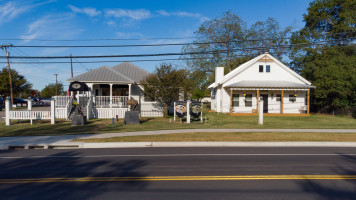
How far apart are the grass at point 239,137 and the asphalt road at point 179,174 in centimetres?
219

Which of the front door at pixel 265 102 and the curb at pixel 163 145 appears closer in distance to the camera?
the curb at pixel 163 145

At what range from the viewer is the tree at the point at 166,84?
21281 millimetres

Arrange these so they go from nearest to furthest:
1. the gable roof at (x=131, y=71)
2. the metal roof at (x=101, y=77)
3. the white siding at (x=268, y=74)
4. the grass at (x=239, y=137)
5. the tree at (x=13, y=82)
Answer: the grass at (x=239, y=137), the metal roof at (x=101, y=77), the gable roof at (x=131, y=71), the white siding at (x=268, y=74), the tree at (x=13, y=82)

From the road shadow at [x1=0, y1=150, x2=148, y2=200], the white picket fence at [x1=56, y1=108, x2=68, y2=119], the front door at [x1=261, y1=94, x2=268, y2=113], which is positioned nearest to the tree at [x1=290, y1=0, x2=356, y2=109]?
the front door at [x1=261, y1=94, x2=268, y2=113]

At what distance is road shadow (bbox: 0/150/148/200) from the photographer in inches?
214

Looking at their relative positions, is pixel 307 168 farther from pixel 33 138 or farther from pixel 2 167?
pixel 33 138

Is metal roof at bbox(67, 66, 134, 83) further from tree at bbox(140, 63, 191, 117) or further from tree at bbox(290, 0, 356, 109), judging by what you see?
tree at bbox(290, 0, 356, 109)

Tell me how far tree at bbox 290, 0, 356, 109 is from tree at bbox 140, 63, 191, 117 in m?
9.48

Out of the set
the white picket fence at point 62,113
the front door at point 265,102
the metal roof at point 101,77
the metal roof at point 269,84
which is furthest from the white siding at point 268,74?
the white picket fence at point 62,113

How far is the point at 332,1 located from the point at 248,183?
38.5 meters

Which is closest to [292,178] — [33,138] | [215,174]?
[215,174]

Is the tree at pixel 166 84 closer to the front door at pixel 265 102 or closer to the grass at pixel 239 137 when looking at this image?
the grass at pixel 239 137

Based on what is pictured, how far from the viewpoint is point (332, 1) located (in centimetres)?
3534

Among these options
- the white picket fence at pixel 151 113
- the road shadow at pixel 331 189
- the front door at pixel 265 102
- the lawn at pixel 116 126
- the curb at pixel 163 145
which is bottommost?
the curb at pixel 163 145
